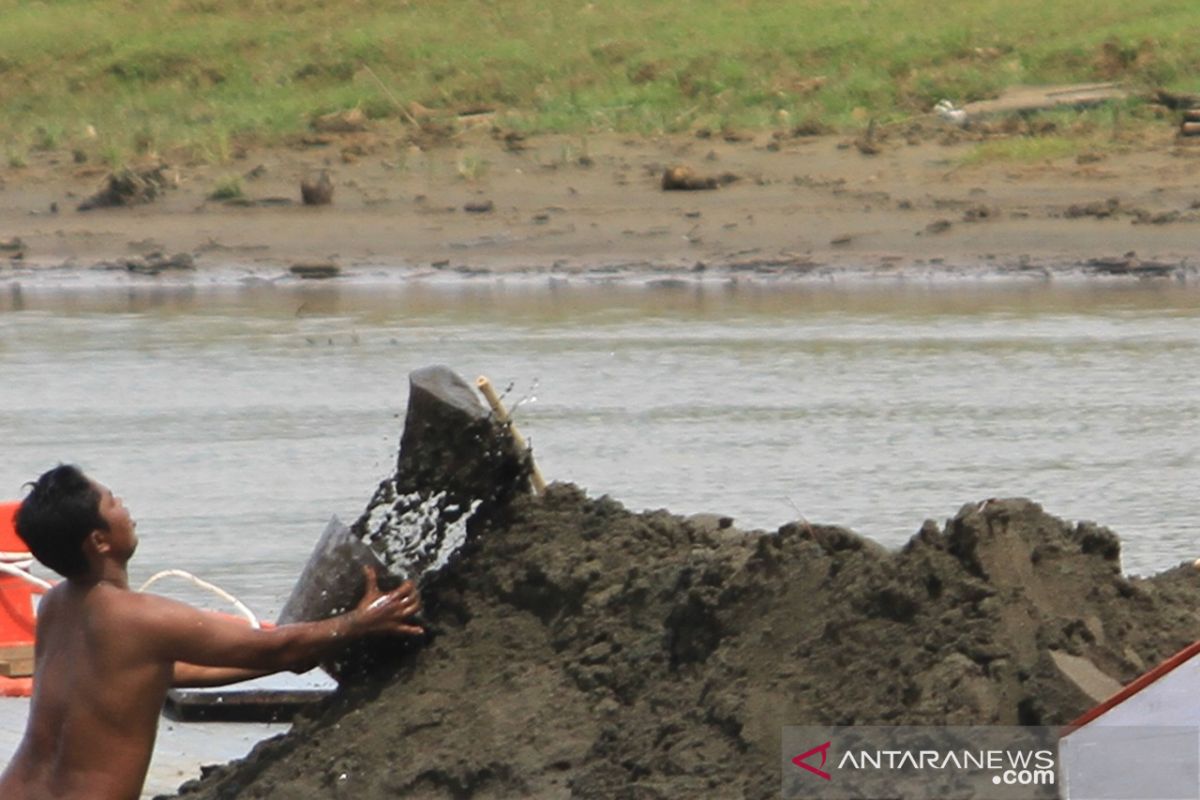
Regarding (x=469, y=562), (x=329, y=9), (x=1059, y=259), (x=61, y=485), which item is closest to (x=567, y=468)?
(x=469, y=562)

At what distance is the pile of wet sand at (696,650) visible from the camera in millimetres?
4664

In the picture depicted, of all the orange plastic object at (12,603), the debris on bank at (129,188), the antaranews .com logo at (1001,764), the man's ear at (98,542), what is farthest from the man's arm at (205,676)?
the debris on bank at (129,188)

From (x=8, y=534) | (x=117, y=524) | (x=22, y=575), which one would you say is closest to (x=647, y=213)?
(x=8, y=534)

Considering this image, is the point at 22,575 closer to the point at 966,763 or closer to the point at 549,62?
the point at 966,763

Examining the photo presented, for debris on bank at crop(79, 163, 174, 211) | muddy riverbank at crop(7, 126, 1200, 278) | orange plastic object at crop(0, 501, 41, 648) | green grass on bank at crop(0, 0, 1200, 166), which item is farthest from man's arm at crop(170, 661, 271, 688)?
green grass on bank at crop(0, 0, 1200, 166)

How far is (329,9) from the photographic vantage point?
890 inches

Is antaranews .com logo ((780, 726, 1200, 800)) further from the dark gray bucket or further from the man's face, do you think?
the man's face

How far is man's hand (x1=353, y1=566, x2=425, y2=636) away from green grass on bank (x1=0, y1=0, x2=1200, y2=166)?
13.3 metres

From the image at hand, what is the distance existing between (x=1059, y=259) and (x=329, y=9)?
9325mm

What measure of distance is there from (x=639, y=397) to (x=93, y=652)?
708cm

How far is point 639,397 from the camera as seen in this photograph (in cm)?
1152

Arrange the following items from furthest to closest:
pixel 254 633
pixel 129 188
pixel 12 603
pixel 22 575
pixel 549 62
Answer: pixel 549 62 < pixel 129 188 < pixel 12 603 < pixel 22 575 < pixel 254 633

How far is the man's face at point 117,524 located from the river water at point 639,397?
2884 millimetres

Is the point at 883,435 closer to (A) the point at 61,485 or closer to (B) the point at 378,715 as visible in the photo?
(B) the point at 378,715
